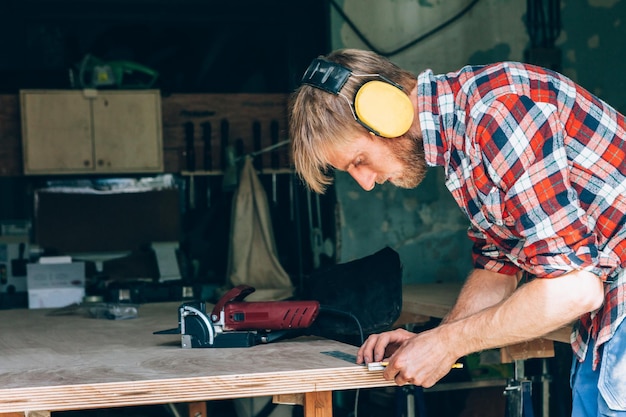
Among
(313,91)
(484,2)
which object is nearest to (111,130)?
(484,2)

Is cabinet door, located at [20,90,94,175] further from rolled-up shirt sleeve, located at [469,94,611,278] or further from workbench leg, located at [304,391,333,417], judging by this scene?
rolled-up shirt sleeve, located at [469,94,611,278]

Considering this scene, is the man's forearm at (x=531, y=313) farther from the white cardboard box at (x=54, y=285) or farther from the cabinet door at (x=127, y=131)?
the cabinet door at (x=127, y=131)

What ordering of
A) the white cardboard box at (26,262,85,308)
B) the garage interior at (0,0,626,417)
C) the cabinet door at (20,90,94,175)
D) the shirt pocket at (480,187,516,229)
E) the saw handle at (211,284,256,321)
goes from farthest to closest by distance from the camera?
the cabinet door at (20,90,94,175) → the garage interior at (0,0,626,417) → the white cardboard box at (26,262,85,308) → the saw handle at (211,284,256,321) → the shirt pocket at (480,187,516,229)

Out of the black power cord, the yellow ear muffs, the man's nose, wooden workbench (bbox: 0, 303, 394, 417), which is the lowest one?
wooden workbench (bbox: 0, 303, 394, 417)

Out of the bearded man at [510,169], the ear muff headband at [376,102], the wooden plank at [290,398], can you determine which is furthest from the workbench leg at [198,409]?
the ear muff headband at [376,102]

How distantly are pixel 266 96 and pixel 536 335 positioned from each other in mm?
3840

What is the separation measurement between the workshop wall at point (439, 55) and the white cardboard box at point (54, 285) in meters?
1.34

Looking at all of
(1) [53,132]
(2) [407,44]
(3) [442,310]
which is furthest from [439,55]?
(1) [53,132]

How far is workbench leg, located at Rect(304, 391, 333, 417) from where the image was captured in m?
1.99

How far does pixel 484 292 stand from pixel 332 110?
2.31 feet

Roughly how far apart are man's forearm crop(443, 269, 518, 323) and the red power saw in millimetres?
404

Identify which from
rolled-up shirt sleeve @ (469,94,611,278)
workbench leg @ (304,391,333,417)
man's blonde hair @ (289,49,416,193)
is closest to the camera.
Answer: rolled-up shirt sleeve @ (469,94,611,278)

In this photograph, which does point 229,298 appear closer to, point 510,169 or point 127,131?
point 510,169

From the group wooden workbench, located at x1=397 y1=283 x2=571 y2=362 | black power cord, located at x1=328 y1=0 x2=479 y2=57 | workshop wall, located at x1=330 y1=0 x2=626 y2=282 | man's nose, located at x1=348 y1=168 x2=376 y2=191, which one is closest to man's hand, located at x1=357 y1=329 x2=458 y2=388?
man's nose, located at x1=348 y1=168 x2=376 y2=191
